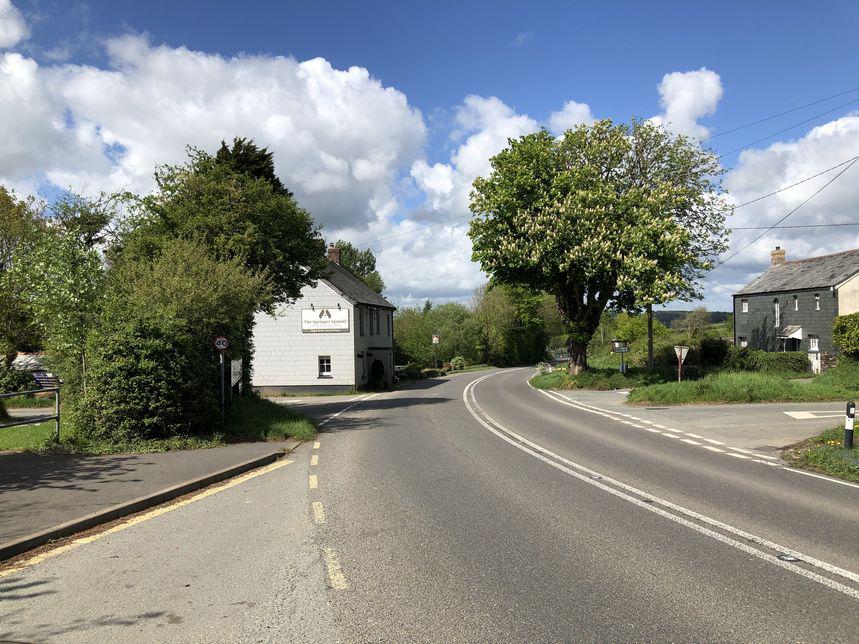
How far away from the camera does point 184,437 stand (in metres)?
12.6

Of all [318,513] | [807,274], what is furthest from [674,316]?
[318,513]

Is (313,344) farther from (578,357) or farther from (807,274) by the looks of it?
(807,274)

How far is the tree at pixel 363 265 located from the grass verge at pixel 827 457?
7621cm

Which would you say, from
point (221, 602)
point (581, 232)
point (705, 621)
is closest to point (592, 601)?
point (705, 621)

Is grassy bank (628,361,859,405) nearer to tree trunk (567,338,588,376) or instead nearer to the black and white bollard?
tree trunk (567,338,588,376)

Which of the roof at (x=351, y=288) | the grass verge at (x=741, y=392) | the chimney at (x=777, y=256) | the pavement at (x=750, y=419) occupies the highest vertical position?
the chimney at (x=777, y=256)

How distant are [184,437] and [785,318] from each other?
40.4 metres

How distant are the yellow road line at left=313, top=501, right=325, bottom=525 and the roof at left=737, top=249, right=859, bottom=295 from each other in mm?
37878

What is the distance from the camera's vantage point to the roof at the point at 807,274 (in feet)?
119

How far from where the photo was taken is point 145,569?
541cm

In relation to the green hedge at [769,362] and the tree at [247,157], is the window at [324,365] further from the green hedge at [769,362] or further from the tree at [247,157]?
the green hedge at [769,362]

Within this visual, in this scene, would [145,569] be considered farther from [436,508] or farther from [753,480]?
[753,480]

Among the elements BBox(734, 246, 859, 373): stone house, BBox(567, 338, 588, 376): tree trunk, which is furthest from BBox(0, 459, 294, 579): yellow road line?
BBox(734, 246, 859, 373): stone house

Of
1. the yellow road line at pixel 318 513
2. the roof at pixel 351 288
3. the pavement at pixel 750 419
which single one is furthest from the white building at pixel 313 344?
the yellow road line at pixel 318 513
